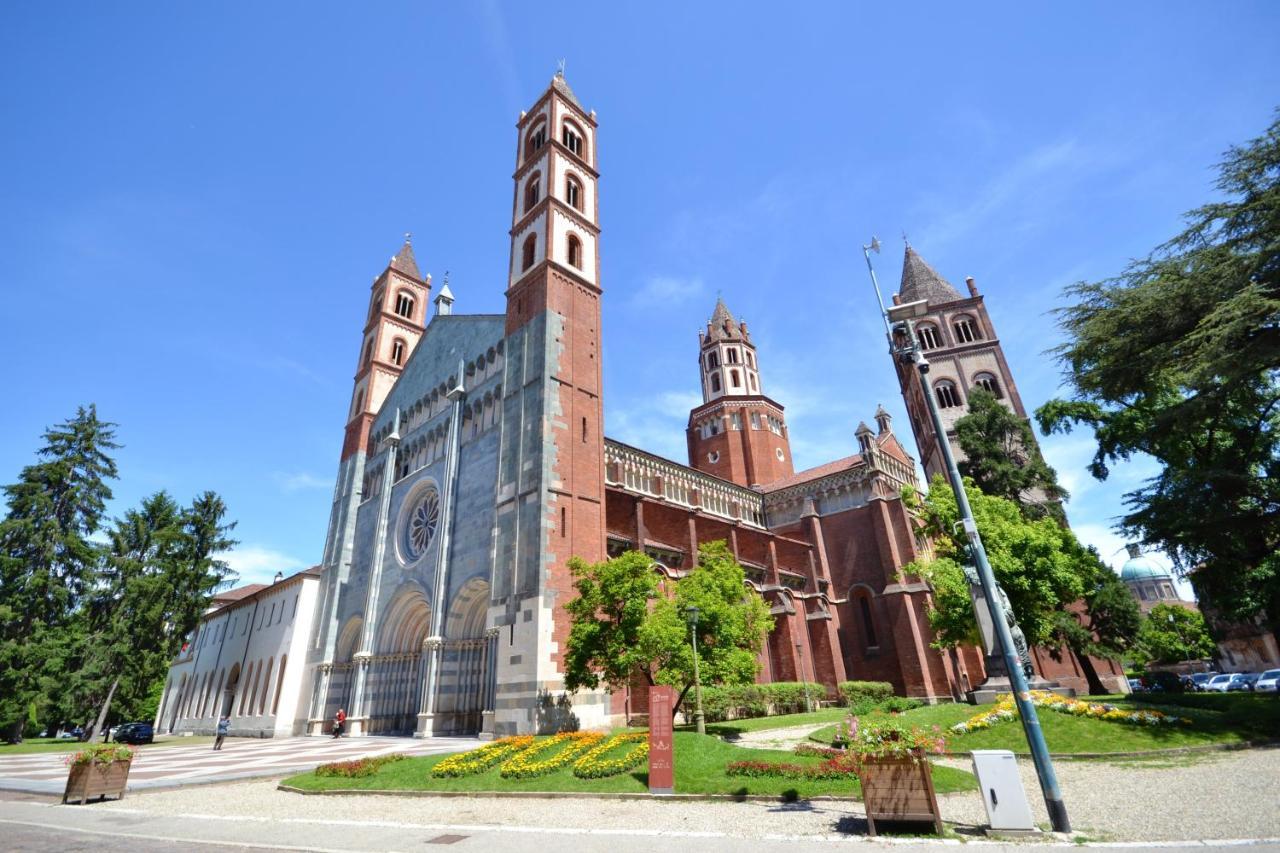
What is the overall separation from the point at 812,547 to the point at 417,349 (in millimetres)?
28198

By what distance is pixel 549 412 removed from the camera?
2458 centimetres

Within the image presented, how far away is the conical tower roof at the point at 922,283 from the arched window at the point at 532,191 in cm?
2991

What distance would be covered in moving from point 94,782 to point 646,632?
12815 mm

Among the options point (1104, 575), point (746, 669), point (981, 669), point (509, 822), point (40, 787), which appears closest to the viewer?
point (509, 822)

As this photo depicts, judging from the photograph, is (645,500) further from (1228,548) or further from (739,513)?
(1228,548)

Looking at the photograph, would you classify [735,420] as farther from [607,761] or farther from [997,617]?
[997,617]

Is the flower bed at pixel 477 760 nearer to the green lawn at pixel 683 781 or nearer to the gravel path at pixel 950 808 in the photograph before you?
the green lawn at pixel 683 781

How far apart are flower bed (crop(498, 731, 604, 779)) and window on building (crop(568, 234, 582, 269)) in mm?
22451

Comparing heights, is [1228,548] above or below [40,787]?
above

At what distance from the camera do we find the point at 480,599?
82.1ft

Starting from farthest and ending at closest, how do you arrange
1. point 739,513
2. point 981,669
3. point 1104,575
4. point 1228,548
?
point 739,513
point 981,669
point 1104,575
point 1228,548

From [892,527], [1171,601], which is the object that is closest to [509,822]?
[892,527]

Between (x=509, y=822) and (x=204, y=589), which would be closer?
(x=509, y=822)

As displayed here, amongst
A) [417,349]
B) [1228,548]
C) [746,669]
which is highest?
[417,349]
